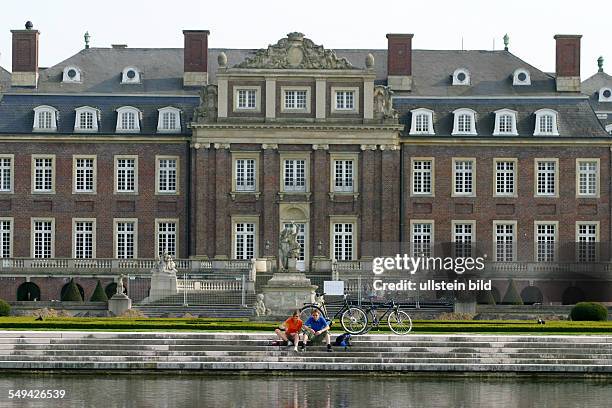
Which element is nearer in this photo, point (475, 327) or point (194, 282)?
point (475, 327)

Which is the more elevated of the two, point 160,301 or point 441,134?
point 441,134

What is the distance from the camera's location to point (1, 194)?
75062 millimetres

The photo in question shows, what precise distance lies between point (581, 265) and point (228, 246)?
48.8ft

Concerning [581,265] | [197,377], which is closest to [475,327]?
[197,377]

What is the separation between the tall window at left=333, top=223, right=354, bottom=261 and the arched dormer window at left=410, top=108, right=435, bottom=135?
4960mm

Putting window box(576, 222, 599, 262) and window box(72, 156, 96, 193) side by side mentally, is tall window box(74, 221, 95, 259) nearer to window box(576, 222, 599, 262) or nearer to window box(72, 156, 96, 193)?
window box(72, 156, 96, 193)

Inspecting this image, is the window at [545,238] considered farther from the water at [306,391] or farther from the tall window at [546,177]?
the water at [306,391]

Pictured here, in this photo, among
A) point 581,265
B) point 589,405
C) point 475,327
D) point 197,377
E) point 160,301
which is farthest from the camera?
point 581,265

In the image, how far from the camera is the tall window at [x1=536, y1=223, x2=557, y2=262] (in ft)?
247

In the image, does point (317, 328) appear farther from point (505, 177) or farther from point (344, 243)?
point (505, 177)

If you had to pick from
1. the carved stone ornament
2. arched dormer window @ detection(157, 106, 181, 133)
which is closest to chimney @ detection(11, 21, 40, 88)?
arched dormer window @ detection(157, 106, 181, 133)

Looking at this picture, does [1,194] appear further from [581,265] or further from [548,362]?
[548,362]

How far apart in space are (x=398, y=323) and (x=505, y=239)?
105ft

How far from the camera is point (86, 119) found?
7531cm
